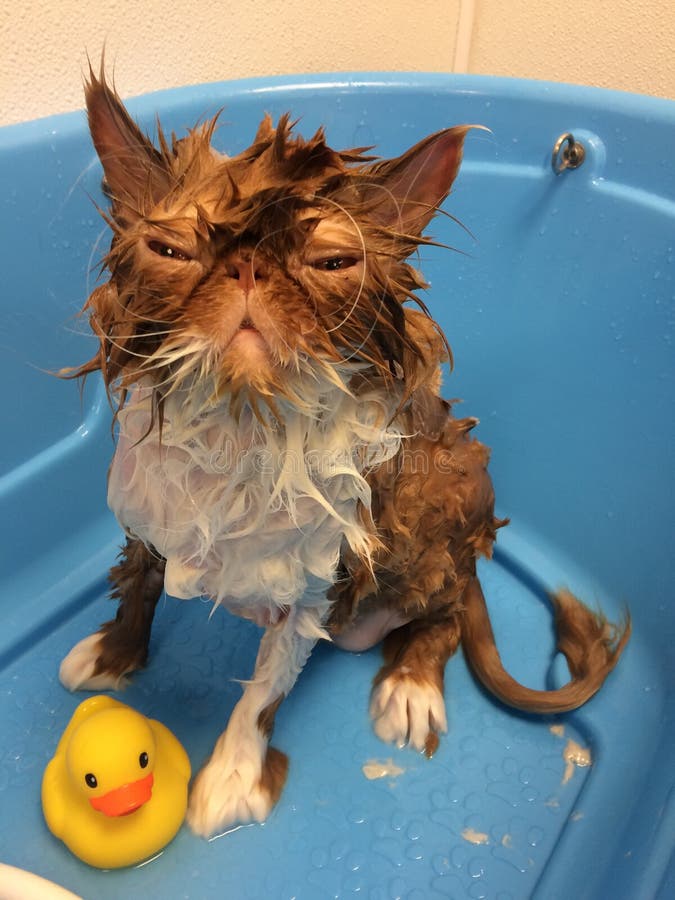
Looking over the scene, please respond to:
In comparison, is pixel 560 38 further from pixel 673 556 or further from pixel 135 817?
pixel 135 817

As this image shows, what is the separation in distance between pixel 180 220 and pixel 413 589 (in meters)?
0.52

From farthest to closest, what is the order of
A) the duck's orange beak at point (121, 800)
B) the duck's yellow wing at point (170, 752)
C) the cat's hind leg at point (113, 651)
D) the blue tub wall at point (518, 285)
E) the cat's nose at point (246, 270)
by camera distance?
the blue tub wall at point (518, 285), the cat's hind leg at point (113, 651), the duck's yellow wing at point (170, 752), the duck's orange beak at point (121, 800), the cat's nose at point (246, 270)

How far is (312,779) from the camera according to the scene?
0.92 m

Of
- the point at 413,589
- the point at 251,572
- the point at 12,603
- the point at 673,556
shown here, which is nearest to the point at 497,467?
the point at 673,556

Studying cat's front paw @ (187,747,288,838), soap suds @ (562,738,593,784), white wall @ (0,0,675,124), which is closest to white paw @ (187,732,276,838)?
cat's front paw @ (187,747,288,838)

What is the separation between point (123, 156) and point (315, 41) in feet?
3.08

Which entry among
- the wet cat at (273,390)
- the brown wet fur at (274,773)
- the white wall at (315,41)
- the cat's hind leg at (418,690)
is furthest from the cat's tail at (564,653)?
the white wall at (315,41)

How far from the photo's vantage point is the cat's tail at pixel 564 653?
0.94 metres

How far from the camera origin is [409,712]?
942mm

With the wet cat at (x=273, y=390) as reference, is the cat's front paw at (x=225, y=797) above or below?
below

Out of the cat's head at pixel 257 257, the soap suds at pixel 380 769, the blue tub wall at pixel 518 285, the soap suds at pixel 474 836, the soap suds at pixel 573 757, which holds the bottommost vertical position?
the soap suds at pixel 474 836

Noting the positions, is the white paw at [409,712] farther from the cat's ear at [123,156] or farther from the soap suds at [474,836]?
the cat's ear at [123,156]

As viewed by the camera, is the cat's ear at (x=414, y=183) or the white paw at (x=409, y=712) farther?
the white paw at (x=409, y=712)

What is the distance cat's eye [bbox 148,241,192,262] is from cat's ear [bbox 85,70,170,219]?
8 cm
